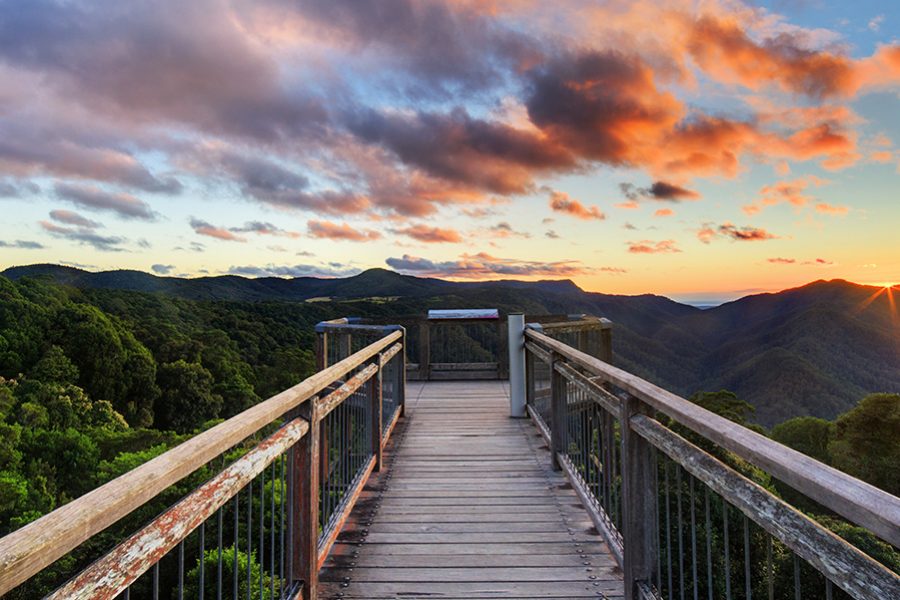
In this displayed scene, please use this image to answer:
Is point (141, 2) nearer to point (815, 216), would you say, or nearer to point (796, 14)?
point (796, 14)

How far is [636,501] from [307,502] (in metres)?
1.60

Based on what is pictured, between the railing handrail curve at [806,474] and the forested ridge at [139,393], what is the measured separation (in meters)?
4.55

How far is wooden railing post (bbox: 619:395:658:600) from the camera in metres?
2.46

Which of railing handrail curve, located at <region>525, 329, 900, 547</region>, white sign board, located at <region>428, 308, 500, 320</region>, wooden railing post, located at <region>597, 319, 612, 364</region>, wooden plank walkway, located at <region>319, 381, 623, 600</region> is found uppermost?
white sign board, located at <region>428, 308, 500, 320</region>

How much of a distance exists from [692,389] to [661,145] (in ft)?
297

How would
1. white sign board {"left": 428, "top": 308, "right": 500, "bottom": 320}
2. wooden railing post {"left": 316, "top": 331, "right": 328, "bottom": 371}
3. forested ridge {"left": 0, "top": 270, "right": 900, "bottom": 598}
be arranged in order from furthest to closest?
forested ridge {"left": 0, "top": 270, "right": 900, "bottom": 598} → white sign board {"left": 428, "top": 308, "right": 500, "bottom": 320} → wooden railing post {"left": 316, "top": 331, "right": 328, "bottom": 371}

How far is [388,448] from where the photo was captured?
5527 mm

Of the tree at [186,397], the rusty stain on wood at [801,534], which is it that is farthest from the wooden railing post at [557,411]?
the tree at [186,397]

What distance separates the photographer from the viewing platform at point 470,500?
114 cm

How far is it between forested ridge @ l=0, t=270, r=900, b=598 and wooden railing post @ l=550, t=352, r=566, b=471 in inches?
126

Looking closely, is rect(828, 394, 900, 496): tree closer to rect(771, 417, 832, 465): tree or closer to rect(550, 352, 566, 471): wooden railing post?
rect(771, 417, 832, 465): tree

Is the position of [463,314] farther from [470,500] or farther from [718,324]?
[718,324]

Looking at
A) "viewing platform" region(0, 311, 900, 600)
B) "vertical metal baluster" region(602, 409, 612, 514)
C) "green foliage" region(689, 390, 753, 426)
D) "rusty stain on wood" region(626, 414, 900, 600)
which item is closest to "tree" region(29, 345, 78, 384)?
"viewing platform" region(0, 311, 900, 600)

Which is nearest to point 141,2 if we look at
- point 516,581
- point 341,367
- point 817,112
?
point 341,367
